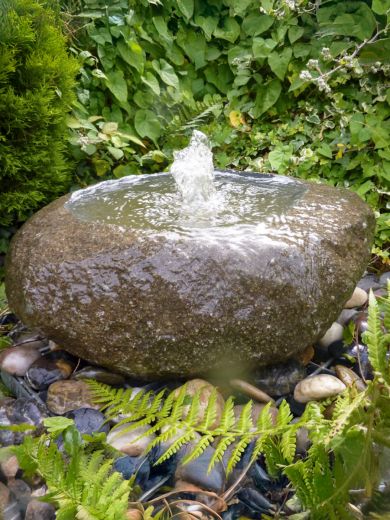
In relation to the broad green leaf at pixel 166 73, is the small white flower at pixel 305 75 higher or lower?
lower

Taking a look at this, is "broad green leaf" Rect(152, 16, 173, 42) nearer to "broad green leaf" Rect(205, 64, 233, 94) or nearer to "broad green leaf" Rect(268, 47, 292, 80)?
"broad green leaf" Rect(205, 64, 233, 94)

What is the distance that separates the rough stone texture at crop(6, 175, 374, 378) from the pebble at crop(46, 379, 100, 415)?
0.14 metres

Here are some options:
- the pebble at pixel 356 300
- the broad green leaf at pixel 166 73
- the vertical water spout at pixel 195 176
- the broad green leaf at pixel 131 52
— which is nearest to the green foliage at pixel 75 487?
the vertical water spout at pixel 195 176

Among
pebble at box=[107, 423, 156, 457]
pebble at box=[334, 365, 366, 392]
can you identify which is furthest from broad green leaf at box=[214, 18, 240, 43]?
pebble at box=[107, 423, 156, 457]

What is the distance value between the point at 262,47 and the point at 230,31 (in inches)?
17.2

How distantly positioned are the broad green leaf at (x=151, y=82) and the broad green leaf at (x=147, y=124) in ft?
0.61

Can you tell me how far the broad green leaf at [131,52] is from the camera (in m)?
4.07

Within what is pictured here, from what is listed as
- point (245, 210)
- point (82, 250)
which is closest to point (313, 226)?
point (245, 210)

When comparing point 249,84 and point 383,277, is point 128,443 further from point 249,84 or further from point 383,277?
point 249,84

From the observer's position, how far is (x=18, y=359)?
2.29 meters

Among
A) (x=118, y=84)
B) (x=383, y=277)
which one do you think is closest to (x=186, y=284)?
(x=383, y=277)

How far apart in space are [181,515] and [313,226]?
1.22 m

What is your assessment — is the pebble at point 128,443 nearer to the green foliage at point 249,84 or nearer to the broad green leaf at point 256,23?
the green foliage at point 249,84

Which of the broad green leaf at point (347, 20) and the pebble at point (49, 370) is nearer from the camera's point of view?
the pebble at point (49, 370)
